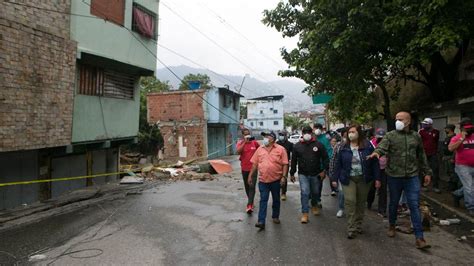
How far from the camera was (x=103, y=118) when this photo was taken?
14.2m

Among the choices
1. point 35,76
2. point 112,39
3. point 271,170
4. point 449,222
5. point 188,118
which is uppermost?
point 112,39

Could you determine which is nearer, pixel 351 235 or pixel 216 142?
pixel 351 235

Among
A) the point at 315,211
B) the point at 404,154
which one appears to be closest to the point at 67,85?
the point at 315,211

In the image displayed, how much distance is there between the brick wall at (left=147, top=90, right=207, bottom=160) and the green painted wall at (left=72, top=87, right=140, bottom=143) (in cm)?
1510

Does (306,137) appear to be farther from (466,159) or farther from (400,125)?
(466,159)

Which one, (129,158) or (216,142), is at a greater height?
(216,142)

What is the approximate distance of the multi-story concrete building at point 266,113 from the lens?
62375mm

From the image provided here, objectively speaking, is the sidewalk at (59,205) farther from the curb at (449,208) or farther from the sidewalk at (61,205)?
the curb at (449,208)

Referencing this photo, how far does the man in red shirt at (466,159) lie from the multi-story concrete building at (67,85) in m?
9.64

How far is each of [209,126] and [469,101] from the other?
24795 mm

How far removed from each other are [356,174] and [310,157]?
1.40 meters

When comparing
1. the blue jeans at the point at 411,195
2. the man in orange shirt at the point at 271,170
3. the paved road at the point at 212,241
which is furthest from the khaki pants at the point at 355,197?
the man in orange shirt at the point at 271,170

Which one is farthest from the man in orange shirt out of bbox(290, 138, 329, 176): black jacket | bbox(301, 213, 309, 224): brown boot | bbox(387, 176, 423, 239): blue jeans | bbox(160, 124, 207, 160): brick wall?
bbox(160, 124, 207, 160): brick wall

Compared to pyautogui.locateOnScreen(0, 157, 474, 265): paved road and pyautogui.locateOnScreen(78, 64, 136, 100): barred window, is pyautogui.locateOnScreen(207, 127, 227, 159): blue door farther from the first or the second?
pyautogui.locateOnScreen(0, 157, 474, 265): paved road
